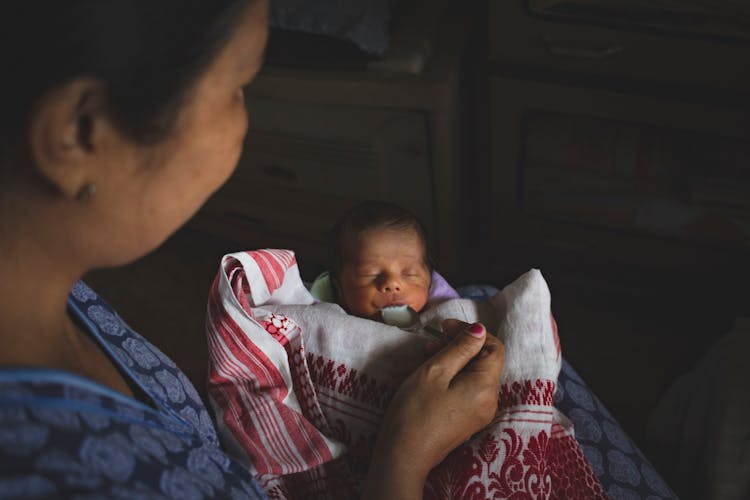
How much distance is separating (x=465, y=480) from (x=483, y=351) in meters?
0.16

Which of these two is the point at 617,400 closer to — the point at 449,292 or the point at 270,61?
the point at 449,292

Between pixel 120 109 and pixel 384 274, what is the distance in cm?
71

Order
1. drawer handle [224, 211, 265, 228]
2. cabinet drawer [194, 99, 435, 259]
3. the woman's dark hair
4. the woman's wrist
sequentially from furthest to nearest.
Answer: drawer handle [224, 211, 265, 228] → cabinet drawer [194, 99, 435, 259] → the woman's wrist → the woman's dark hair

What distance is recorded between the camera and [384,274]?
120 cm

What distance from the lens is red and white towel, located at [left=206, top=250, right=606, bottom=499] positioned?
908mm

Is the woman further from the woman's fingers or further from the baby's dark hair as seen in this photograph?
the baby's dark hair

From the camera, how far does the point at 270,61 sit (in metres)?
1.58

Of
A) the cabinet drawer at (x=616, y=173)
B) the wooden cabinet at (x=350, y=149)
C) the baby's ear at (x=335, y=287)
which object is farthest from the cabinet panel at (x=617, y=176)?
the baby's ear at (x=335, y=287)

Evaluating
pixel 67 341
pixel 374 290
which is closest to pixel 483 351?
pixel 374 290

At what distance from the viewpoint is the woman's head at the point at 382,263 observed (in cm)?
119

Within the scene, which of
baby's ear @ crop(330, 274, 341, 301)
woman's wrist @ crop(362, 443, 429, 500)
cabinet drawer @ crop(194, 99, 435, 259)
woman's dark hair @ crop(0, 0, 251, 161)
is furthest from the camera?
cabinet drawer @ crop(194, 99, 435, 259)

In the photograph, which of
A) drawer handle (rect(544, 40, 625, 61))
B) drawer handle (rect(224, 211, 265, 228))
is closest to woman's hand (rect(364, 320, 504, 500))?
drawer handle (rect(544, 40, 625, 61))

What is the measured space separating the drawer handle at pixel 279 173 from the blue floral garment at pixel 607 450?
3.06ft

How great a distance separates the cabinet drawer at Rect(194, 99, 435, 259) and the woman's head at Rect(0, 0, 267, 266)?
0.97 meters
